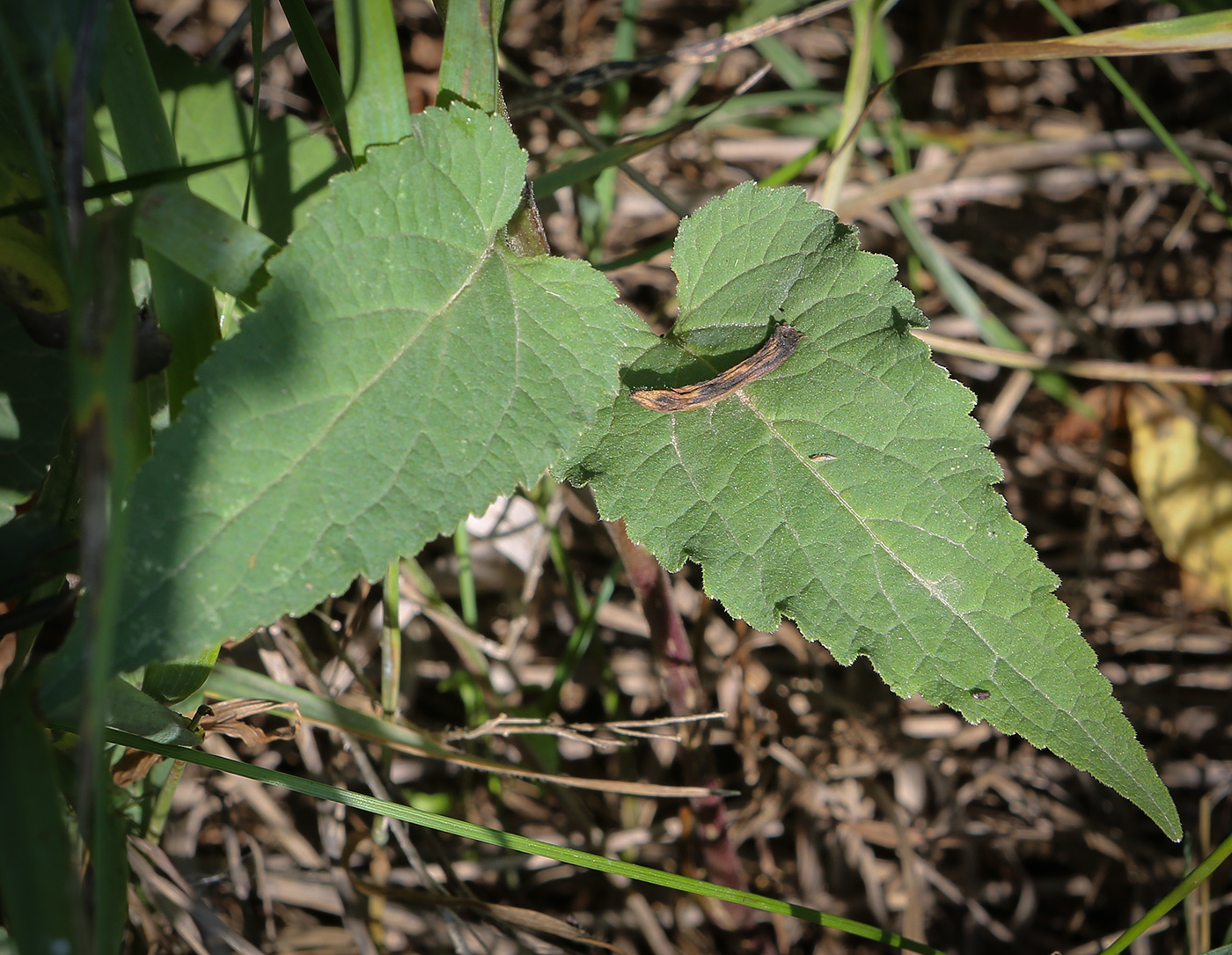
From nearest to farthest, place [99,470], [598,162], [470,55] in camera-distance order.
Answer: [99,470]
[470,55]
[598,162]

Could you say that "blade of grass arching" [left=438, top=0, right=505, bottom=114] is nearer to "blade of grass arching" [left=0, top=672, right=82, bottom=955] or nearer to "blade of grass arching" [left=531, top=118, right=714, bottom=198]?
"blade of grass arching" [left=531, top=118, right=714, bottom=198]

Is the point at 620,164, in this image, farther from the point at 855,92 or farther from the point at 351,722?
the point at 351,722

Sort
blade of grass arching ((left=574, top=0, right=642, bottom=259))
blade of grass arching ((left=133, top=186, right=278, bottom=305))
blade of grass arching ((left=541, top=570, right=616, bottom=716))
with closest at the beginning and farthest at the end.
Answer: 1. blade of grass arching ((left=133, top=186, right=278, bottom=305))
2. blade of grass arching ((left=541, top=570, right=616, bottom=716))
3. blade of grass arching ((left=574, top=0, right=642, bottom=259))

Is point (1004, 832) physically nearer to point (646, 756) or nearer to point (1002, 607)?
point (646, 756)

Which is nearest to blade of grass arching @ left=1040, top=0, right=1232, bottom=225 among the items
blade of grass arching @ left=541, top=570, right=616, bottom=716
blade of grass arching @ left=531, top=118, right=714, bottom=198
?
blade of grass arching @ left=531, top=118, right=714, bottom=198

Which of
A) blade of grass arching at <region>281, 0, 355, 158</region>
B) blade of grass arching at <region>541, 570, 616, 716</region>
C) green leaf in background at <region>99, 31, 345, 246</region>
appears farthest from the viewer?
blade of grass arching at <region>541, 570, 616, 716</region>

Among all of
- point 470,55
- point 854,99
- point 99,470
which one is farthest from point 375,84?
point 854,99
